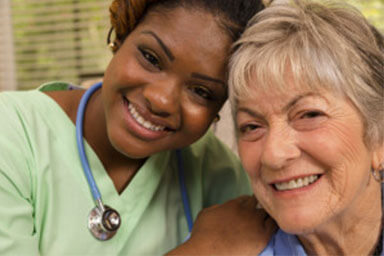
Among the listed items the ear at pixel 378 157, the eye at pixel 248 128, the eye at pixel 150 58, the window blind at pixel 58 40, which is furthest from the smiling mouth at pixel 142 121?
the window blind at pixel 58 40

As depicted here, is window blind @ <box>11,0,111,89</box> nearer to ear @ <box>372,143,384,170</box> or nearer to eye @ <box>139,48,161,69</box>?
eye @ <box>139,48,161,69</box>

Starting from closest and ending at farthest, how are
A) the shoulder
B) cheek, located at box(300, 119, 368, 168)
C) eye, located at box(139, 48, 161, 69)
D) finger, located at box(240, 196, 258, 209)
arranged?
cheek, located at box(300, 119, 368, 168) < eye, located at box(139, 48, 161, 69) < finger, located at box(240, 196, 258, 209) < the shoulder

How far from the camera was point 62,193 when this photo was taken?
5.06ft

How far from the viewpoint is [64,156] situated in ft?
5.22

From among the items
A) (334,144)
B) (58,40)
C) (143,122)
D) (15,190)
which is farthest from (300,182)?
(58,40)

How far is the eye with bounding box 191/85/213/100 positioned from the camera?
150cm

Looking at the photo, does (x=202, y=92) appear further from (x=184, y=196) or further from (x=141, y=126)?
(x=184, y=196)

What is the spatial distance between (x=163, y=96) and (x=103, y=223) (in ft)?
1.40

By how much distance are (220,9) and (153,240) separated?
0.76 meters

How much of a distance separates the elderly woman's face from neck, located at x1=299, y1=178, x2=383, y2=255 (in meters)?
0.04

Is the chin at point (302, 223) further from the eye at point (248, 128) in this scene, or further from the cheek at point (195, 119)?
the cheek at point (195, 119)

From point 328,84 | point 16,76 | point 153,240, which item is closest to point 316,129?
point 328,84

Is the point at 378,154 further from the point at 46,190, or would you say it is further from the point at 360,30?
the point at 46,190

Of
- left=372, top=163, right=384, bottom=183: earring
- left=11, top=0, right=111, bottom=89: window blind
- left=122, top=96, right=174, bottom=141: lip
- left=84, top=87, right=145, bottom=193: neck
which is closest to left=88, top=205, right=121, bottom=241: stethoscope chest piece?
left=84, top=87, right=145, bottom=193: neck
